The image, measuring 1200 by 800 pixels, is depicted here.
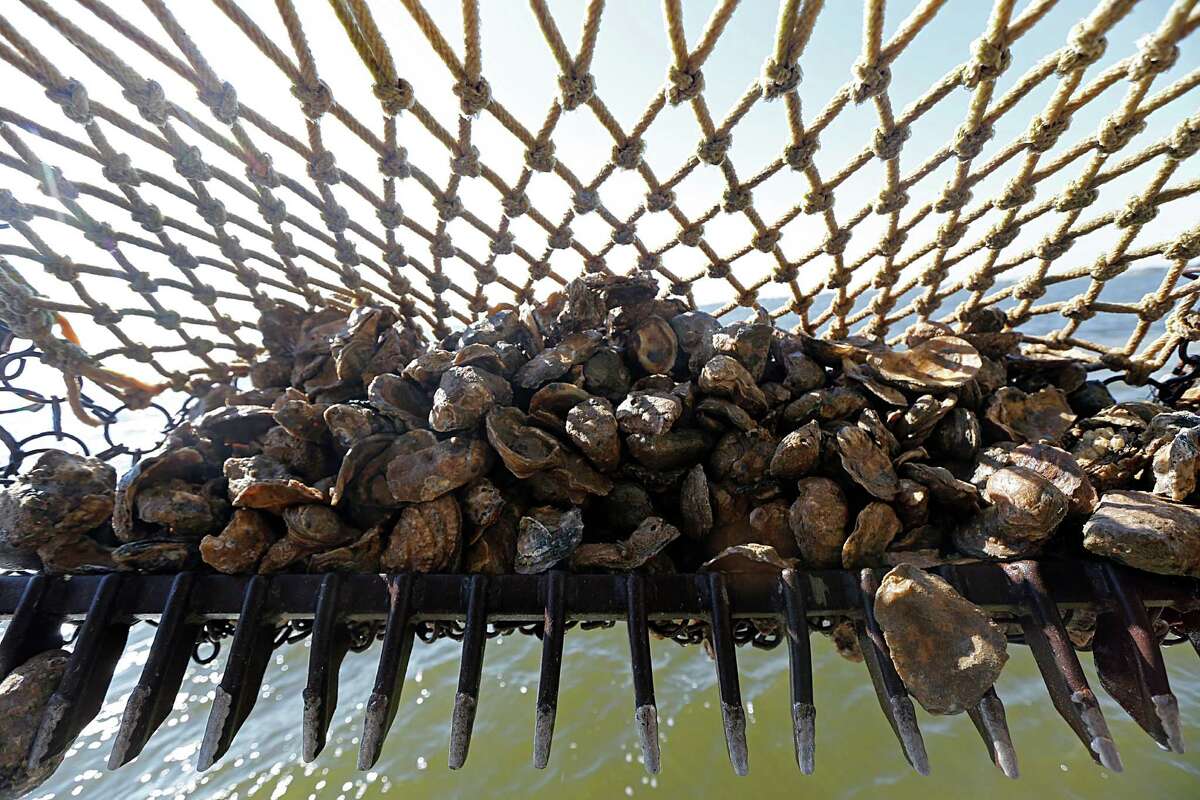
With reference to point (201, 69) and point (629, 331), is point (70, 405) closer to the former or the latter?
point (201, 69)

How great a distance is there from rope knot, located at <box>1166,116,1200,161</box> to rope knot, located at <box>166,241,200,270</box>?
4390 millimetres

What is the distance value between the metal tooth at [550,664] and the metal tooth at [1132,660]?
66.0 inches

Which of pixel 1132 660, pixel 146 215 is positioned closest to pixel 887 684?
pixel 1132 660

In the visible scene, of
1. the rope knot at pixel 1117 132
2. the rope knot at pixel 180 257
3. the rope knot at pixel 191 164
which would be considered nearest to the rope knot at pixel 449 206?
the rope knot at pixel 191 164

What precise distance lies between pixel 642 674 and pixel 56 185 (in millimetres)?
3145

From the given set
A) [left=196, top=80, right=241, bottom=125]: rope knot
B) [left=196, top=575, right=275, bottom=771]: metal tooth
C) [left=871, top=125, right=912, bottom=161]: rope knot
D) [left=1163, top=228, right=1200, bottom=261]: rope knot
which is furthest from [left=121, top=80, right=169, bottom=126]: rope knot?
[left=1163, top=228, right=1200, bottom=261]: rope knot

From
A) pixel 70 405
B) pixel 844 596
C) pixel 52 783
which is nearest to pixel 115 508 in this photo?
pixel 70 405

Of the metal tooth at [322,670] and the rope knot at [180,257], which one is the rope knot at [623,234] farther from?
the rope knot at [180,257]

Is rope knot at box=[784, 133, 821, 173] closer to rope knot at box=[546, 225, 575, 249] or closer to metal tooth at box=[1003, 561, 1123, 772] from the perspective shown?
rope knot at box=[546, 225, 575, 249]

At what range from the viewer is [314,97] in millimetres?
1883

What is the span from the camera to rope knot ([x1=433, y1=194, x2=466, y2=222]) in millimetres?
2589

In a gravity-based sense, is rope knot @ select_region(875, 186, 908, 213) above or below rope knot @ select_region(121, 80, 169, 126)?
below

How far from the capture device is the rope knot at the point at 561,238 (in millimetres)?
2859

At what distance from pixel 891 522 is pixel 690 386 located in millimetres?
915
